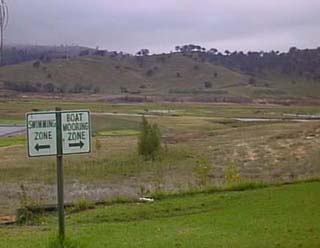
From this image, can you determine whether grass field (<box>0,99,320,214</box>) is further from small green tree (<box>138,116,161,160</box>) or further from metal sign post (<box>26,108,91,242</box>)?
metal sign post (<box>26,108,91,242</box>)

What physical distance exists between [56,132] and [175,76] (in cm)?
16520

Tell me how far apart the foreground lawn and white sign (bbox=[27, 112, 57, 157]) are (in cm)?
215

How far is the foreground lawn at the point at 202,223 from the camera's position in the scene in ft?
42.5

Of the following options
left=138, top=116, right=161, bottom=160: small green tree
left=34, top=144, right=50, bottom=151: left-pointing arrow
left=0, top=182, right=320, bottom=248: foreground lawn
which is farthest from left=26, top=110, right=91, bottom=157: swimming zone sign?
left=138, top=116, right=161, bottom=160: small green tree

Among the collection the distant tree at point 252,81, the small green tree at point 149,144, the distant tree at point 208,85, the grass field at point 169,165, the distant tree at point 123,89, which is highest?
the distant tree at point 252,81

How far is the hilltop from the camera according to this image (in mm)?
153250

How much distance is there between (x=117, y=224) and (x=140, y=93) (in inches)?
5415

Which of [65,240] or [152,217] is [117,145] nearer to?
[152,217]

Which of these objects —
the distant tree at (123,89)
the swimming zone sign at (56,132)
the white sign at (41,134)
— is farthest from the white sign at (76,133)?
the distant tree at (123,89)

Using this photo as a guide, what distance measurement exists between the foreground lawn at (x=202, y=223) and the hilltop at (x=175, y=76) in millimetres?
123561

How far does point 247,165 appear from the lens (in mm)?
38469

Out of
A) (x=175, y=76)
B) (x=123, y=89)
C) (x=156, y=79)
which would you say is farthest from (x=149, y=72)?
(x=123, y=89)

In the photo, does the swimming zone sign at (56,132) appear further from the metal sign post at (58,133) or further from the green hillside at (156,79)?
the green hillside at (156,79)

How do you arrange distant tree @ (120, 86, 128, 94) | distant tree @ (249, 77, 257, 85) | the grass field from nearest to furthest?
the grass field, distant tree @ (120, 86, 128, 94), distant tree @ (249, 77, 257, 85)
